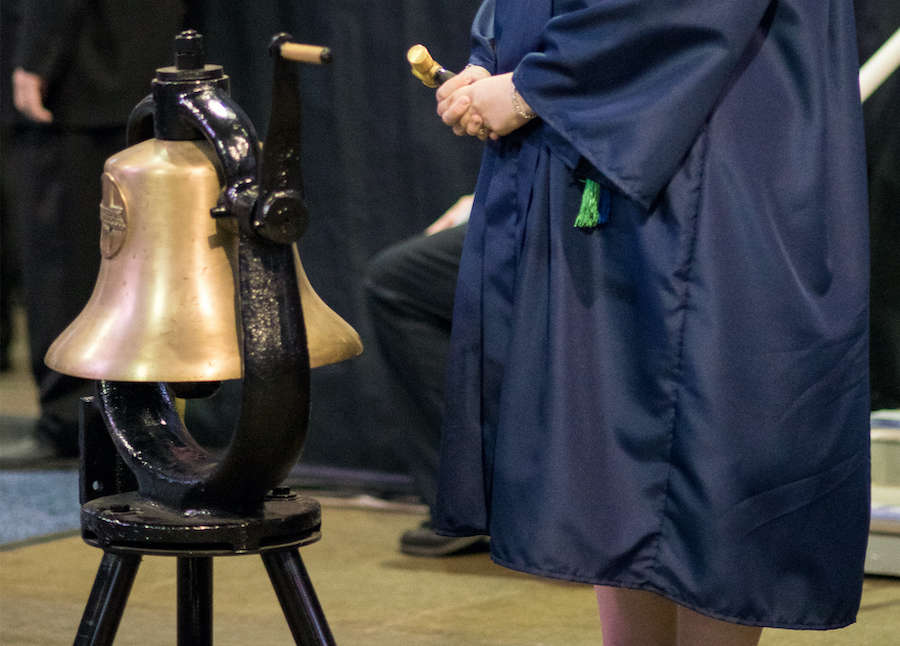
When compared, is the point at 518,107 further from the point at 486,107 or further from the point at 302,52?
the point at 302,52

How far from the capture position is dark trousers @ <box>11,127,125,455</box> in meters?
3.90

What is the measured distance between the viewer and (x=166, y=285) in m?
1.20

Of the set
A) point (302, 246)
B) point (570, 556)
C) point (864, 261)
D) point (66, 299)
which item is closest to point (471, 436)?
point (570, 556)

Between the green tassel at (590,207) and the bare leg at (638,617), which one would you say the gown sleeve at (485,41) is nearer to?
the green tassel at (590,207)

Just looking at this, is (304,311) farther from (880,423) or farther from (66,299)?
(66,299)

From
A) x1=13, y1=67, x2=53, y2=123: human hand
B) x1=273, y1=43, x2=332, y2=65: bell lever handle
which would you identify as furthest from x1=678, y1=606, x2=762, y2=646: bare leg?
x1=13, y1=67, x2=53, y2=123: human hand

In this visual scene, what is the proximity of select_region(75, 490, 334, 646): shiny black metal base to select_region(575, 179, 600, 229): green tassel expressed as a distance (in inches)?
19.2

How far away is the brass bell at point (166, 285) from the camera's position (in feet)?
3.85

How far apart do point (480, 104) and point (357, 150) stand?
2181mm

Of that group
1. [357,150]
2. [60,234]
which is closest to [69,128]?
[60,234]

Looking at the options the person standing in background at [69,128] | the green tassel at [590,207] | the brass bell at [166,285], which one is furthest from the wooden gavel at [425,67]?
the person standing in background at [69,128]

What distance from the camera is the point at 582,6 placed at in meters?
1.50

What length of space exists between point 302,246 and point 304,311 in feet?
8.57

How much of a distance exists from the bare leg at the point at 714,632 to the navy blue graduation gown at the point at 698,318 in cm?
11
